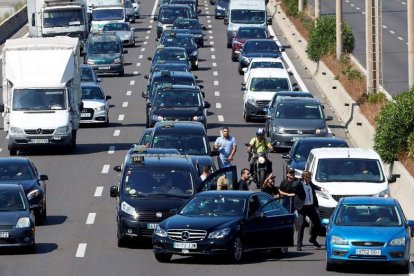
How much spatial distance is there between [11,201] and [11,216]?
748 millimetres

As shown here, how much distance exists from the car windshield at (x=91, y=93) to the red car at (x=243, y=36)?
1863 centimetres

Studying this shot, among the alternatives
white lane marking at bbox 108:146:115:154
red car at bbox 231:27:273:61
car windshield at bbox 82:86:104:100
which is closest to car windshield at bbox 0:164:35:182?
white lane marking at bbox 108:146:115:154

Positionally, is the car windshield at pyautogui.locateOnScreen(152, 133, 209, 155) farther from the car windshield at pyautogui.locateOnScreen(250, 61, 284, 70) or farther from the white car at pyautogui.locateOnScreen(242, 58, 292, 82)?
the car windshield at pyautogui.locateOnScreen(250, 61, 284, 70)

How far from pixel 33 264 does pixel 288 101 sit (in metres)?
21.3

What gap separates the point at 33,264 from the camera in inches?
1065

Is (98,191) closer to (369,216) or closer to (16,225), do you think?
(16,225)

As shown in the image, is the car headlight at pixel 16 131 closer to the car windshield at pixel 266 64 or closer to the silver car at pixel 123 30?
the car windshield at pixel 266 64

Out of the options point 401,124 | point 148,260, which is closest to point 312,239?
point 148,260

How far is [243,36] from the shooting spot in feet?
235

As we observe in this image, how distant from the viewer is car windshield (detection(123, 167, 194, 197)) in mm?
29812

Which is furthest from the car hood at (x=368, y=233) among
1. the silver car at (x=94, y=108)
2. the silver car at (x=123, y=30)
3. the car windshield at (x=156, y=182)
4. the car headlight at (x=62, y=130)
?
the silver car at (x=123, y=30)

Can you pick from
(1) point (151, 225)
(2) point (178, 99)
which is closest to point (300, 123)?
(2) point (178, 99)

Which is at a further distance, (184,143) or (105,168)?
(105,168)

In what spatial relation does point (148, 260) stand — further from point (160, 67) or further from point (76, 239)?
point (160, 67)
